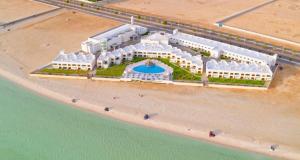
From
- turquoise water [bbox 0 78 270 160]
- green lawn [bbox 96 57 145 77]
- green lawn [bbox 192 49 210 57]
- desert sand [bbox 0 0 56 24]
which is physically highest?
desert sand [bbox 0 0 56 24]

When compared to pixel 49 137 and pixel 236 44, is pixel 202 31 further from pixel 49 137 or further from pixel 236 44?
pixel 49 137

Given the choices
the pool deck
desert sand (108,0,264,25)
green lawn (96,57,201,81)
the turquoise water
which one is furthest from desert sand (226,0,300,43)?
the turquoise water

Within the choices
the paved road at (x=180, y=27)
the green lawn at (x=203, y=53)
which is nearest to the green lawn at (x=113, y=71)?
the green lawn at (x=203, y=53)

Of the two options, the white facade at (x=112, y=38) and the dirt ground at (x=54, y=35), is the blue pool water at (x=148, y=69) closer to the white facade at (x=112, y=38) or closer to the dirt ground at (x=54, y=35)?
the white facade at (x=112, y=38)

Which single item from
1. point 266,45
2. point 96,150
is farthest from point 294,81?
point 96,150

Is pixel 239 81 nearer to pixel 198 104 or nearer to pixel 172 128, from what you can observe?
pixel 198 104

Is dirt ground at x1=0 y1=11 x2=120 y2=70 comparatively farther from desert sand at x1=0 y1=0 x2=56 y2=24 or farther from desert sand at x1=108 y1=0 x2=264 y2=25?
desert sand at x1=108 y1=0 x2=264 y2=25
